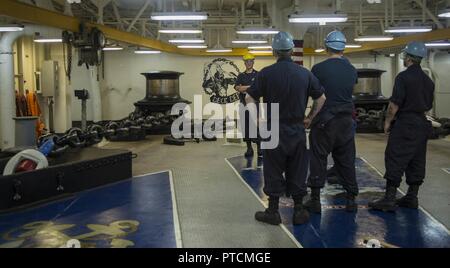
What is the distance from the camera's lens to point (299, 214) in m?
4.62

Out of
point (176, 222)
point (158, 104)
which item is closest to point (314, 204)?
point (176, 222)

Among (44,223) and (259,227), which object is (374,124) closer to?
(259,227)

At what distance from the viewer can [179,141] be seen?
11.2 meters

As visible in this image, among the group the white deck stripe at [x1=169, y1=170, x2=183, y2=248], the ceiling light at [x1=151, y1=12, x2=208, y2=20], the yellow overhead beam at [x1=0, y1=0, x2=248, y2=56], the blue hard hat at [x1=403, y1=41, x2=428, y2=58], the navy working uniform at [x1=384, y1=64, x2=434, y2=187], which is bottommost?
the white deck stripe at [x1=169, y1=170, x2=183, y2=248]

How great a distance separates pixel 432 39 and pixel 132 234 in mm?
9720

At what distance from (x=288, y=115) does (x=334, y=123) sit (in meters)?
0.63

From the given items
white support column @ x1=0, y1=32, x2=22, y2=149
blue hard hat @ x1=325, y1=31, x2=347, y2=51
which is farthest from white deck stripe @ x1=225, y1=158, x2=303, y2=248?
white support column @ x1=0, y1=32, x2=22, y2=149

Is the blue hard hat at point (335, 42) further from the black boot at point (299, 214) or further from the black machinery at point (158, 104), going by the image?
the black machinery at point (158, 104)

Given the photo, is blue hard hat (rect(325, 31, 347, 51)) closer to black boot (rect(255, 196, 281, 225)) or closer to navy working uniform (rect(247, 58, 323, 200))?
navy working uniform (rect(247, 58, 323, 200))

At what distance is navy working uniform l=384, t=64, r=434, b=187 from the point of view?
490 centimetres

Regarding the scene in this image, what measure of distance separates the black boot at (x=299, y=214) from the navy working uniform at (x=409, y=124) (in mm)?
1084

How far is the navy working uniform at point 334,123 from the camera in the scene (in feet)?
15.8

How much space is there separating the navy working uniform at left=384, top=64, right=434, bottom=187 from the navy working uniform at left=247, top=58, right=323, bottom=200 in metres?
1.00

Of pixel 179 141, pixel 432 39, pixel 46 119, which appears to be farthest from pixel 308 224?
pixel 46 119
